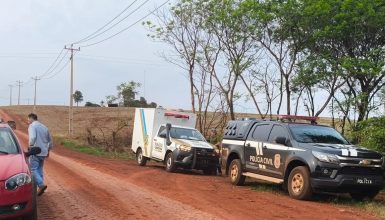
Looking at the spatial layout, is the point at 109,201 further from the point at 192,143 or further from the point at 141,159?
the point at 141,159

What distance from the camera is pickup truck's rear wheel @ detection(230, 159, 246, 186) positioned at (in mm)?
14819

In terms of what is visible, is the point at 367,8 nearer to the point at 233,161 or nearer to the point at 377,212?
the point at 233,161

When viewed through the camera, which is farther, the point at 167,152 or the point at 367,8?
the point at 167,152

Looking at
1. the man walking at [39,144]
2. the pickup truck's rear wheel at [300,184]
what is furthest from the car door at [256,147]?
the man walking at [39,144]

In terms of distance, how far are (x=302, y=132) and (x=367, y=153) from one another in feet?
6.00

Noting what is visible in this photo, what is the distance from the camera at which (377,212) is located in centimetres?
1038

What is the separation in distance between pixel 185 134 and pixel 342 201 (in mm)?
9620

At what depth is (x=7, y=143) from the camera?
877 centimetres

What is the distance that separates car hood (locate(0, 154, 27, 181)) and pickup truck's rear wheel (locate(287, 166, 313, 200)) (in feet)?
20.7

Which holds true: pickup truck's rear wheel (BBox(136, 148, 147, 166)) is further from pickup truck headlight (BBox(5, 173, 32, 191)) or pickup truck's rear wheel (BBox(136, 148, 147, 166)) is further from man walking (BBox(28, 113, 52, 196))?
pickup truck headlight (BBox(5, 173, 32, 191))

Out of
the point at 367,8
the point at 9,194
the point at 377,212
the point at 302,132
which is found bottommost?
the point at 377,212

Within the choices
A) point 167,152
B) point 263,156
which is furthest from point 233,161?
point 167,152

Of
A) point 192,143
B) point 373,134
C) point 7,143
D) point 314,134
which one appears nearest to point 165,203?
point 7,143

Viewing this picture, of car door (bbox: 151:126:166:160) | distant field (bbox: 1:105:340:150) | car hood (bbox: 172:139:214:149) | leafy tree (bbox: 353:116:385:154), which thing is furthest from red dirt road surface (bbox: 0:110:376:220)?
distant field (bbox: 1:105:340:150)
